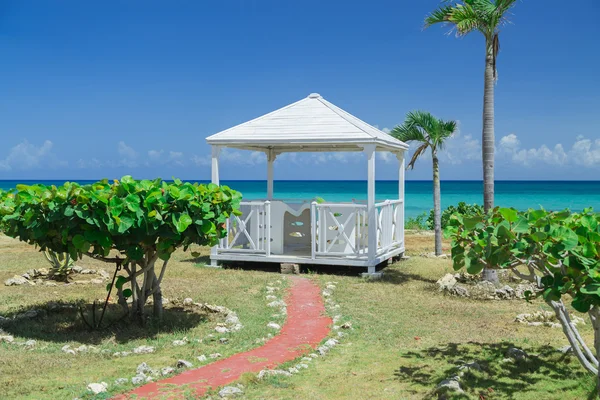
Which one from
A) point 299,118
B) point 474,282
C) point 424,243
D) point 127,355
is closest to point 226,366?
point 127,355

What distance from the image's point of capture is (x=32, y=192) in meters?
8.34

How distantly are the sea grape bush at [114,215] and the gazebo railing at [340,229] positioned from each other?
5.39 m

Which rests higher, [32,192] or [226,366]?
[32,192]

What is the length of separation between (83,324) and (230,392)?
12.9 ft

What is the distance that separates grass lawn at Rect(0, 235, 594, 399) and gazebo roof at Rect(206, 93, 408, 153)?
10.3 ft

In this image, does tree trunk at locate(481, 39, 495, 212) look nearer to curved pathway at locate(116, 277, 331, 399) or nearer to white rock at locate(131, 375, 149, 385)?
curved pathway at locate(116, 277, 331, 399)

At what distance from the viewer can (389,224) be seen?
15.2m

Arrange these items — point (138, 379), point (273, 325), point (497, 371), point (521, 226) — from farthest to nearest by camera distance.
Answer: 1. point (273, 325)
2. point (497, 371)
3. point (138, 379)
4. point (521, 226)

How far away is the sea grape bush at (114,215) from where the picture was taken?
7.91 m

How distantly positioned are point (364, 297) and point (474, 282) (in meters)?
2.77

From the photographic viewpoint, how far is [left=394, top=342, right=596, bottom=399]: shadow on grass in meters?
6.30

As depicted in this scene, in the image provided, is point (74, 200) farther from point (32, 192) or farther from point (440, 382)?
point (440, 382)

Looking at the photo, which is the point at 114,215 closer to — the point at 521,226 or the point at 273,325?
the point at 273,325

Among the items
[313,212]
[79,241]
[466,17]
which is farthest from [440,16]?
[79,241]
